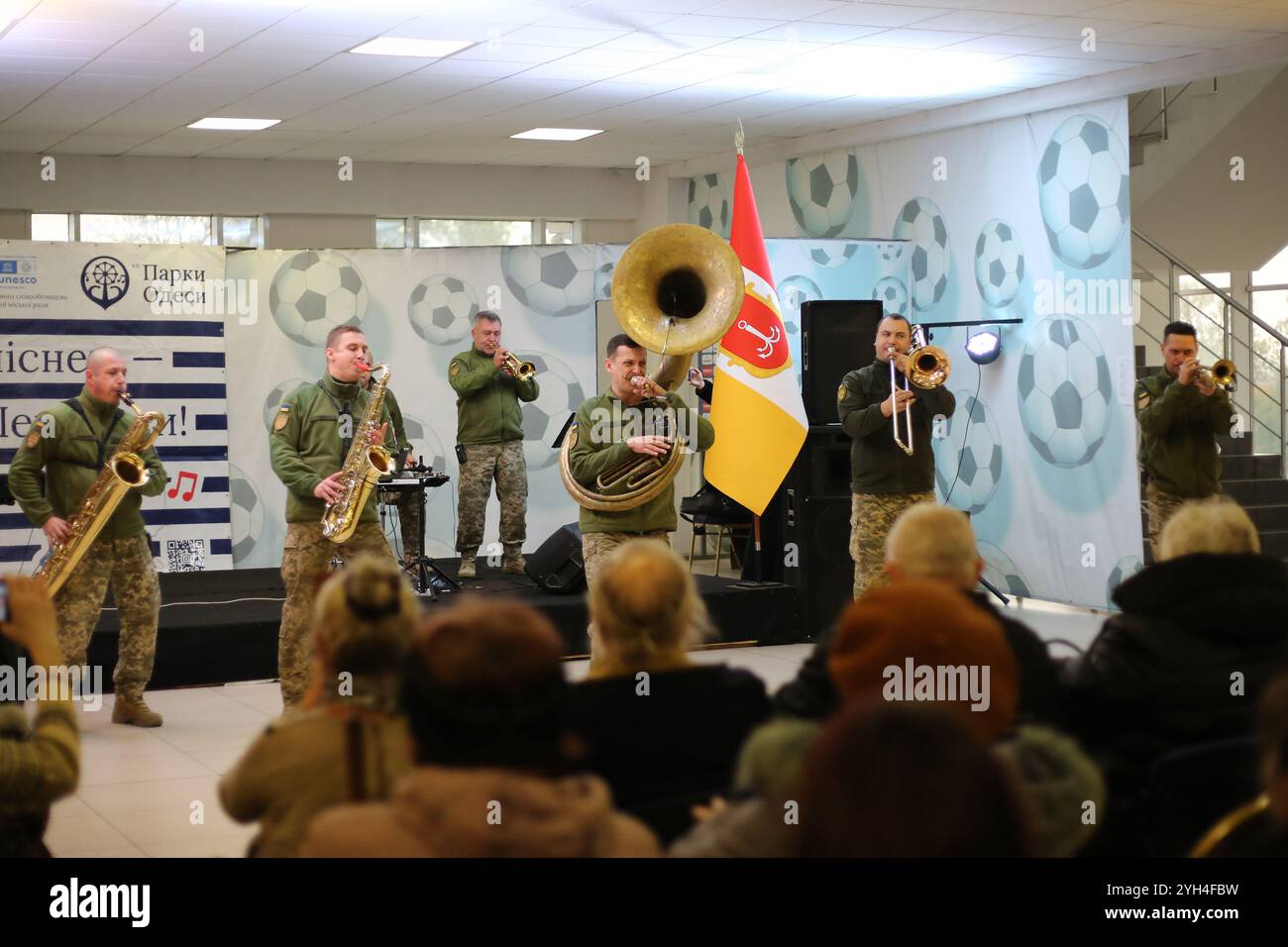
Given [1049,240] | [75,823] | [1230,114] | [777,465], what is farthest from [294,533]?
[1230,114]

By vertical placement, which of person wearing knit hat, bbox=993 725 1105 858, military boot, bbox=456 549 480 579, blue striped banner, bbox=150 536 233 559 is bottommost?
military boot, bbox=456 549 480 579

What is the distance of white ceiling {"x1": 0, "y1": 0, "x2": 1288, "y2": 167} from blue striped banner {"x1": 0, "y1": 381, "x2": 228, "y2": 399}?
1.81 metres

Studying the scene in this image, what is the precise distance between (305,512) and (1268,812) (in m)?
4.60

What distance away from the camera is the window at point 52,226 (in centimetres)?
1155

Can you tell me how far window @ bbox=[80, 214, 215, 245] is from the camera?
11.8 m

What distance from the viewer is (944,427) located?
10.4 metres

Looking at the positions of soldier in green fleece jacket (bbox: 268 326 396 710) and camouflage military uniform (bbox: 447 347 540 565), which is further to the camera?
camouflage military uniform (bbox: 447 347 540 565)

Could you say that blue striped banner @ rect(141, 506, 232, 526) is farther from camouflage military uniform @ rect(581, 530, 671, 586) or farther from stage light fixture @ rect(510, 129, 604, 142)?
camouflage military uniform @ rect(581, 530, 671, 586)

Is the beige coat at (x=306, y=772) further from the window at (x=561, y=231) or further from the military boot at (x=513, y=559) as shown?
the window at (x=561, y=231)

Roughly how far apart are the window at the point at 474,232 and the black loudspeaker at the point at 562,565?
523 centimetres

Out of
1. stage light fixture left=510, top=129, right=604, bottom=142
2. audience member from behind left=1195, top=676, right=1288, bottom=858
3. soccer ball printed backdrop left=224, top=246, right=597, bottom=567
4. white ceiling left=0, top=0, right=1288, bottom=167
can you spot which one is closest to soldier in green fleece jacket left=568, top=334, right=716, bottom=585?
white ceiling left=0, top=0, right=1288, bottom=167

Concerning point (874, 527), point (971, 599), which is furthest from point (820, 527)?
point (971, 599)

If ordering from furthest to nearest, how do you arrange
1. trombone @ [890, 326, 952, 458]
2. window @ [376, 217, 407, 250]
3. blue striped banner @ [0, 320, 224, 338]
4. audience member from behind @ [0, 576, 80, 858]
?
1. window @ [376, 217, 407, 250]
2. blue striped banner @ [0, 320, 224, 338]
3. trombone @ [890, 326, 952, 458]
4. audience member from behind @ [0, 576, 80, 858]

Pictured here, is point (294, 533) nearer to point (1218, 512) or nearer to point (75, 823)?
point (75, 823)
